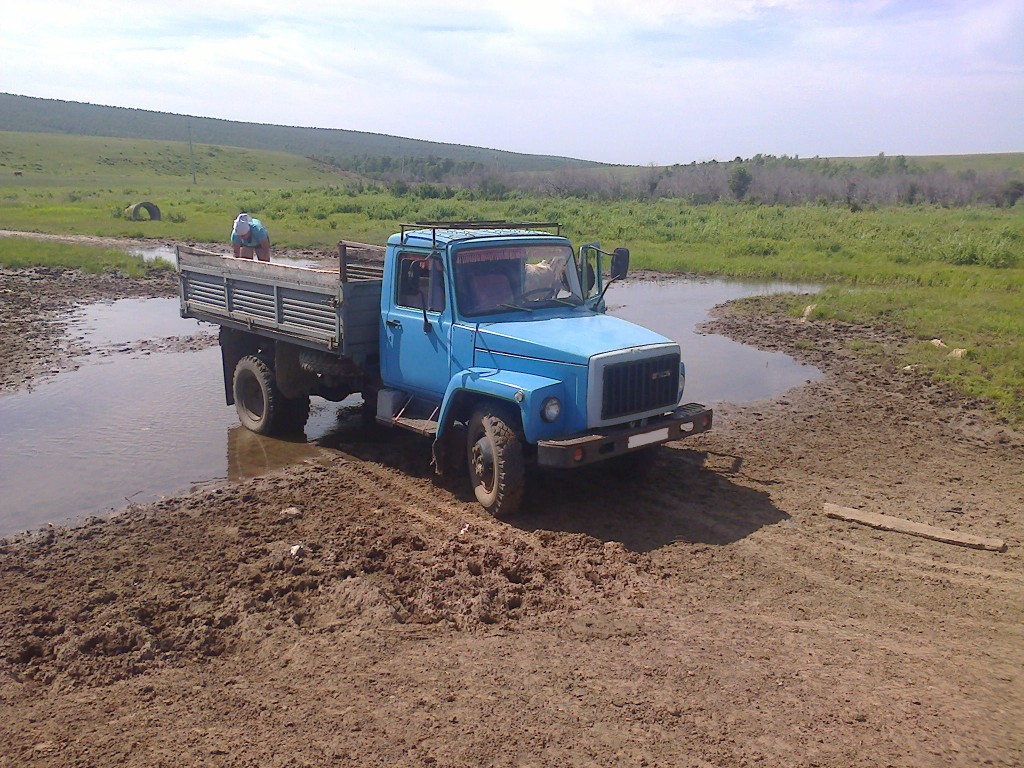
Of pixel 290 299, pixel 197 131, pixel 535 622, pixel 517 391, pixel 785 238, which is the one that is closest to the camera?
pixel 535 622

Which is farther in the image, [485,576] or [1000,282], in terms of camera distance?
[1000,282]

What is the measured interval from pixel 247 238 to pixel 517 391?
5909 mm

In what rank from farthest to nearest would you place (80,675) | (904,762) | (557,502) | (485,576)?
1. (557,502)
2. (485,576)
3. (80,675)
4. (904,762)

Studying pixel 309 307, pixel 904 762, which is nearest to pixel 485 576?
pixel 904 762

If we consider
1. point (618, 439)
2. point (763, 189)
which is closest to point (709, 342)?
point (618, 439)

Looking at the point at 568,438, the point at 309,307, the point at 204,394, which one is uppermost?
the point at 309,307

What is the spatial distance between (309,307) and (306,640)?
4113mm

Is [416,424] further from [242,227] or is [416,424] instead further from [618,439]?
[242,227]

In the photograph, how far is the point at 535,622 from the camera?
17.3ft

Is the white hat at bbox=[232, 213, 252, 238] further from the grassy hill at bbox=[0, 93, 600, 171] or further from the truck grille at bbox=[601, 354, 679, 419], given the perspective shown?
the grassy hill at bbox=[0, 93, 600, 171]

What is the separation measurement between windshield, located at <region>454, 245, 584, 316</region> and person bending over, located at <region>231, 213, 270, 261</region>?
172 inches

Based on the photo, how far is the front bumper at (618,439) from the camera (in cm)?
633

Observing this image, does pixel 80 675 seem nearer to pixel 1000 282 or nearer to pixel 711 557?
pixel 711 557

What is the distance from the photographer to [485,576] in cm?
589
